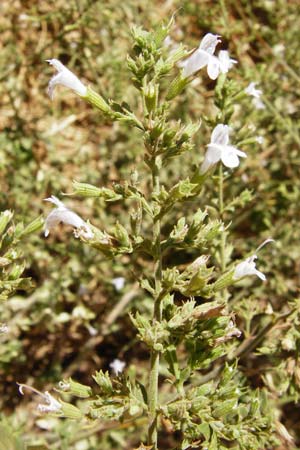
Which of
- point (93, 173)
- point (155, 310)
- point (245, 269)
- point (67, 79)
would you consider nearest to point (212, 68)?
point (67, 79)

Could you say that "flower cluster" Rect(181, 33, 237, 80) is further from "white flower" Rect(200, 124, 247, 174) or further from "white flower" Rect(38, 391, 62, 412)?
"white flower" Rect(38, 391, 62, 412)

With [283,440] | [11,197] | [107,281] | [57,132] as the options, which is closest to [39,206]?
[11,197]

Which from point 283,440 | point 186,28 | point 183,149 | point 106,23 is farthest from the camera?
point 186,28

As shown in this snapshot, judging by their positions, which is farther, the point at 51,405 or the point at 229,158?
the point at 51,405

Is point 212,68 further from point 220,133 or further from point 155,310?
point 155,310

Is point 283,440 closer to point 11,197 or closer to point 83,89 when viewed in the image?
point 83,89

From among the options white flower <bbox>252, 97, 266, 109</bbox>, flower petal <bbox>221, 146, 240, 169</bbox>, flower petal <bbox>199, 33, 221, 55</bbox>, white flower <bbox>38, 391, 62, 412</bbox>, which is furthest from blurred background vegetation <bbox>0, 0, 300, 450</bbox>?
flower petal <bbox>221, 146, 240, 169</bbox>

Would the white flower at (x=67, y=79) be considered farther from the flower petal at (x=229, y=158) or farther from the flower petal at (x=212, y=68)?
the flower petal at (x=229, y=158)

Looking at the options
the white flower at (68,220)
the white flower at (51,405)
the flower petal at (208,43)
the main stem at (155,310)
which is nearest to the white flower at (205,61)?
the flower petal at (208,43)
